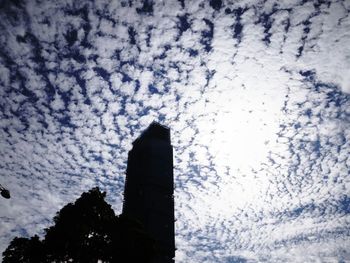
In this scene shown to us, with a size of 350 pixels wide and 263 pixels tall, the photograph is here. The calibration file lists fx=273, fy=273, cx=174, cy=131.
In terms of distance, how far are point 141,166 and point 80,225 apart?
2625 cm

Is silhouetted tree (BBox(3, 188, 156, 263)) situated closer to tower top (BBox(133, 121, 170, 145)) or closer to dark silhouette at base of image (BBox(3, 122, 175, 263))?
dark silhouette at base of image (BBox(3, 122, 175, 263))

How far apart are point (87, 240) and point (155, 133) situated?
103 feet

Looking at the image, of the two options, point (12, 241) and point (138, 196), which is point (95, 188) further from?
point (138, 196)

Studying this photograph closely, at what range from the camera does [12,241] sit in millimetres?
15578

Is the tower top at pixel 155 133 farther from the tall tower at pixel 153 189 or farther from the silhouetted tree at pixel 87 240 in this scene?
the silhouetted tree at pixel 87 240

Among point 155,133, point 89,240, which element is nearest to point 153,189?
point 155,133

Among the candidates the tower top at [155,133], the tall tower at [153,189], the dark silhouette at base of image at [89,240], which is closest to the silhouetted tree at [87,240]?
the dark silhouette at base of image at [89,240]

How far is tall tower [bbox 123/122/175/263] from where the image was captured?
36938 mm

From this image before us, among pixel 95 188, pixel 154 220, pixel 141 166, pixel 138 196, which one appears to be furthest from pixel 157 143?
pixel 95 188

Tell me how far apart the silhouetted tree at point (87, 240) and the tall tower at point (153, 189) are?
65.8 ft

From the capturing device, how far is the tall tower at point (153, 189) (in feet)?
121

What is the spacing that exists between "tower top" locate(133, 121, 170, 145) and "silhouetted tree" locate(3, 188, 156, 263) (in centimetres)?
2913

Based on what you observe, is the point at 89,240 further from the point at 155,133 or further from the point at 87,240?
the point at 155,133

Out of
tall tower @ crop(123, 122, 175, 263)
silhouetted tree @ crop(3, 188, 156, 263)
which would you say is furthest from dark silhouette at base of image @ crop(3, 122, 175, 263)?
tall tower @ crop(123, 122, 175, 263)
